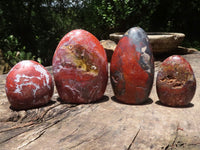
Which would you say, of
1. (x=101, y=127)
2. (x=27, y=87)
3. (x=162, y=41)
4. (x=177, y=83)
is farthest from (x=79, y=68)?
(x=162, y=41)

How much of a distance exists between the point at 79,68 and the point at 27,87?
0.56 meters

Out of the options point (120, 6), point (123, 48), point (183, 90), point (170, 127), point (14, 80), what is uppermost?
point (120, 6)

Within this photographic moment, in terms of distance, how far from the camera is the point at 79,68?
2.68 m

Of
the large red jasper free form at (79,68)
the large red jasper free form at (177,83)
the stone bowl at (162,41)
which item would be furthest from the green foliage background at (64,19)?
the large red jasper free form at (177,83)

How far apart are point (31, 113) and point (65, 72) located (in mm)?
543

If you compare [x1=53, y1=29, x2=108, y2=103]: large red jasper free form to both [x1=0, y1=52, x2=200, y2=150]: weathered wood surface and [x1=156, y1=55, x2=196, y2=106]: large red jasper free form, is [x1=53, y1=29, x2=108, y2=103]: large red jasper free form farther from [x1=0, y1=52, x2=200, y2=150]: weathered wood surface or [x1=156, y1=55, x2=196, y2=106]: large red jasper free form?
[x1=156, y1=55, x2=196, y2=106]: large red jasper free form

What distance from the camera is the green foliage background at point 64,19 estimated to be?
691 centimetres

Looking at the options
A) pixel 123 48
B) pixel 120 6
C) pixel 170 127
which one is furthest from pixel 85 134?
pixel 120 6

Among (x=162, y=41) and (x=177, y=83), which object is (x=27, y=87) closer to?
(x=177, y=83)

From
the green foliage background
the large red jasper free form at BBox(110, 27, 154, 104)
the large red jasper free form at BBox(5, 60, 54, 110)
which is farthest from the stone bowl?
the large red jasper free form at BBox(5, 60, 54, 110)

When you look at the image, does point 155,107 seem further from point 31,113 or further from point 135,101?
point 31,113

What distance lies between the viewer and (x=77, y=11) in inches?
304

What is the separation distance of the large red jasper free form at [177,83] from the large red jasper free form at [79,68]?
2.24ft

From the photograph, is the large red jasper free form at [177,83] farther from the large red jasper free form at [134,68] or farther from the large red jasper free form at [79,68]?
the large red jasper free form at [79,68]
